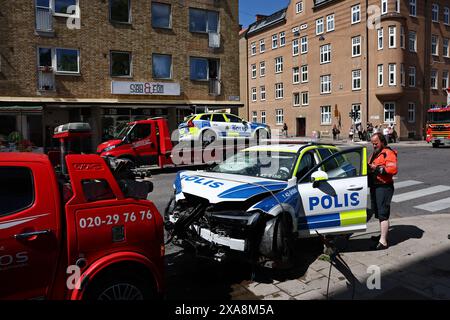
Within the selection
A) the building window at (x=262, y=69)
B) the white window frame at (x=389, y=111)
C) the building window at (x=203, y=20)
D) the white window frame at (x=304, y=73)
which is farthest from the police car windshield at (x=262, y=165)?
the building window at (x=262, y=69)

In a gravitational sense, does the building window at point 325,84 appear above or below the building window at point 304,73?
below

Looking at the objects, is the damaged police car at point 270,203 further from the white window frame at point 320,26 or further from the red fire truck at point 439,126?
the white window frame at point 320,26

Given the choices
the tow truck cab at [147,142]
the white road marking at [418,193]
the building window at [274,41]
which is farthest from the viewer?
the building window at [274,41]

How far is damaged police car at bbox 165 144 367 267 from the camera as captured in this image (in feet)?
15.2

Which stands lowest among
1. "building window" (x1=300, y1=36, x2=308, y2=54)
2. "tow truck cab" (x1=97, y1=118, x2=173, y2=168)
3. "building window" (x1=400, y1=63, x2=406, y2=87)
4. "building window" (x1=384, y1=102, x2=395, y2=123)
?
"tow truck cab" (x1=97, y1=118, x2=173, y2=168)

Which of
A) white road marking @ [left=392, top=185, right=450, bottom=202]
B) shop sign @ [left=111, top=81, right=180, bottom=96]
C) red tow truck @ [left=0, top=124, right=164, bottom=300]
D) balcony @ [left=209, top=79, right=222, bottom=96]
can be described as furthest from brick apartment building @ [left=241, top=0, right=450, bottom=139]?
red tow truck @ [left=0, top=124, right=164, bottom=300]

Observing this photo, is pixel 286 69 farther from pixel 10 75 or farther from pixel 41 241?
pixel 41 241

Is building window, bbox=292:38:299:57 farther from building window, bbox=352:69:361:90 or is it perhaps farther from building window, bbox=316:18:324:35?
building window, bbox=352:69:361:90

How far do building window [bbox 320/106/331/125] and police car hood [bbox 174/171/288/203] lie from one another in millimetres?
37674

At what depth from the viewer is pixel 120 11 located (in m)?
22.8

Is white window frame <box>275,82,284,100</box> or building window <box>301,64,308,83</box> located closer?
building window <box>301,64,308,83</box>

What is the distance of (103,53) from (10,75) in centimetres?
500

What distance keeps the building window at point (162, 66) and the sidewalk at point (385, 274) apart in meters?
19.6

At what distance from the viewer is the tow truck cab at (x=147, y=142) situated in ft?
47.5
